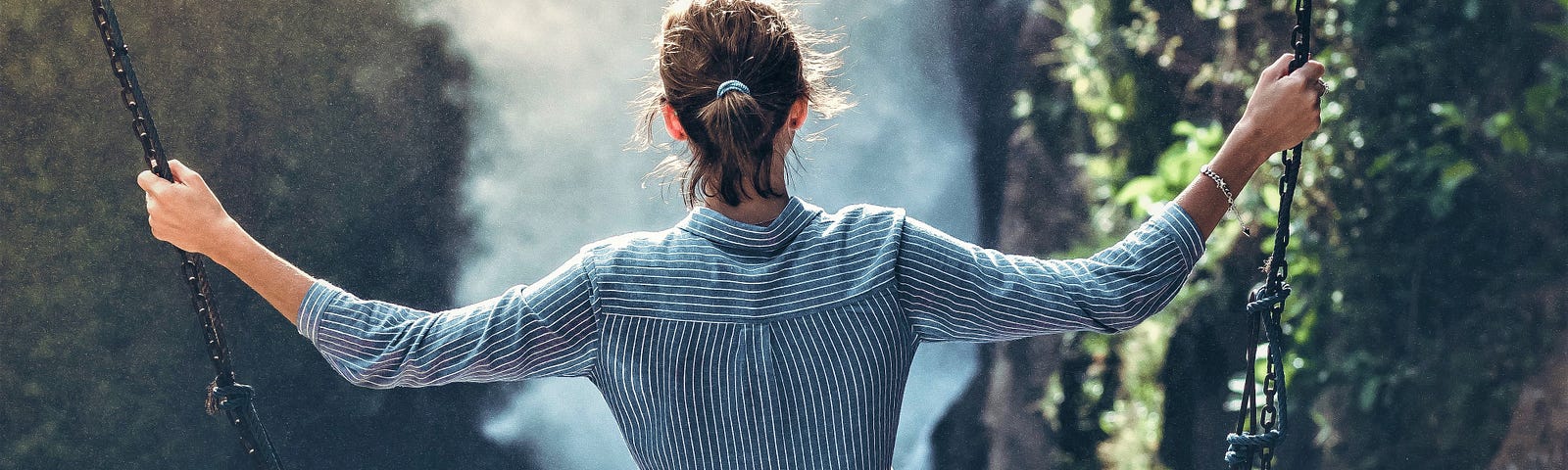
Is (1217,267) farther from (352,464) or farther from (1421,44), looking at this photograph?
(352,464)

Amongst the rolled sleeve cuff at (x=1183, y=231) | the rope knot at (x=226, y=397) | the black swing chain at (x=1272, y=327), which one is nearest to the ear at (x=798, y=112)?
the rolled sleeve cuff at (x=1183, y=231)

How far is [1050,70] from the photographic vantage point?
203cm

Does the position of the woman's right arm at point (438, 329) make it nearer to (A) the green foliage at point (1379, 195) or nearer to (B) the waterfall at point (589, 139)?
(B) the waterfall at point (589, 139)

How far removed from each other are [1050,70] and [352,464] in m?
1.34

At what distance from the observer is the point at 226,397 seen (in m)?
1.10

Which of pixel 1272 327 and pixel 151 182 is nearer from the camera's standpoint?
pixel 151 182

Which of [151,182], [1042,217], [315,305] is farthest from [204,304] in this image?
[1042,217]

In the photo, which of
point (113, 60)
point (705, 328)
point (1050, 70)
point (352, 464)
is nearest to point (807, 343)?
point (705, 328)

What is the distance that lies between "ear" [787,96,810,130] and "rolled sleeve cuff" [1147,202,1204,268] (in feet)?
0.92

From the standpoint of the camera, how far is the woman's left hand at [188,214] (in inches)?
34.6

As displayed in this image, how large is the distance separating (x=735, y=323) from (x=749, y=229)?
0.23 feet

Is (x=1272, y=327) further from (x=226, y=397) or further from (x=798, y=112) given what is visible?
(x=226, y=397)

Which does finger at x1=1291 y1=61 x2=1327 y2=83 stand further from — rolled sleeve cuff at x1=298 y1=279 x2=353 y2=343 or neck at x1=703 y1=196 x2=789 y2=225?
rolled sleeve cuff at x1=298 y1=279 x2=353 y2=343

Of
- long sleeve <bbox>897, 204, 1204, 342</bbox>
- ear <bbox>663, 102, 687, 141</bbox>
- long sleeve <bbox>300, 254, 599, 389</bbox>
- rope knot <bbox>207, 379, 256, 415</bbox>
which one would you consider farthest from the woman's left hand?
long sleeve <bbox>897, 204, 1204, 342</bbox>
